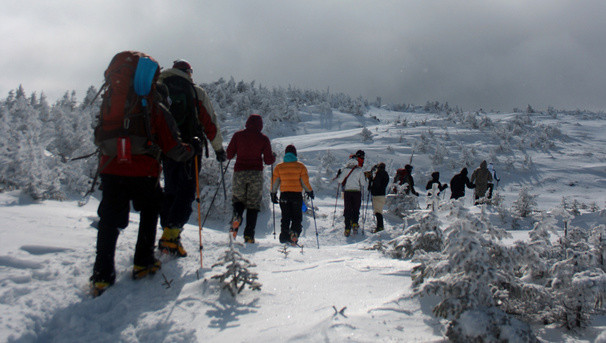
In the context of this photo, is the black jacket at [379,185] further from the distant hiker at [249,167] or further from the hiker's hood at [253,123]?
the hiker's hood at [253,123]

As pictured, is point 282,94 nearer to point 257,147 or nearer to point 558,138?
point 558,138

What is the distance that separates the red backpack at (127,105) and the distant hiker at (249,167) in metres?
2.77

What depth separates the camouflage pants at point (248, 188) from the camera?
5.54m

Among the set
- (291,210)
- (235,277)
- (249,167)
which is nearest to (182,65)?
(249,167)

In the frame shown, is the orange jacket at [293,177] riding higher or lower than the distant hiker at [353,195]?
higher

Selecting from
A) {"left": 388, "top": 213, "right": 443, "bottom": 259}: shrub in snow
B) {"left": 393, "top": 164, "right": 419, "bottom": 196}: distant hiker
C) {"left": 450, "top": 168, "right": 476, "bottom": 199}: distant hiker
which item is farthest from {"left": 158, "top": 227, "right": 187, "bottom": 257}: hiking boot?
{"left": 450, "top": 168, "right": 476, "bottom": 199}: distant hiker

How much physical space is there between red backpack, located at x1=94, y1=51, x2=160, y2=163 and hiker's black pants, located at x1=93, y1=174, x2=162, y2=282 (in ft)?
0.73

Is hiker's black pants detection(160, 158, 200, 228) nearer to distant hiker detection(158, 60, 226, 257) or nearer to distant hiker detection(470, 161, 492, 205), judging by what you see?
distant hiker detection(158, 60, 226, 257)

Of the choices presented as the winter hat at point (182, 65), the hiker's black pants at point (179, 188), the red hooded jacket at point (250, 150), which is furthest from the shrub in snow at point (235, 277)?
the red hooded jacket at point (250, 150)

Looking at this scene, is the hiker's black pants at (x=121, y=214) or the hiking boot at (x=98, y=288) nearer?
the hiking boot at (x=98, y=288)

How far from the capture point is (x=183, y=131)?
3908mm

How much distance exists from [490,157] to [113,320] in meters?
21.5

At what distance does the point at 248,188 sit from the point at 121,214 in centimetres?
289

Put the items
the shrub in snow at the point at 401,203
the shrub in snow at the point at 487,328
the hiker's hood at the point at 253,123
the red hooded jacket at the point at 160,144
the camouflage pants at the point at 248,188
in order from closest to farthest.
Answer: the shrub in snow at the point at 487,328 < the red hooded jacket at the point at 160,144 < the camouflage pants at the point at 248,188 < the hiker's hood at the point at 253,123 < the shrub in snow at the point at 401,203
